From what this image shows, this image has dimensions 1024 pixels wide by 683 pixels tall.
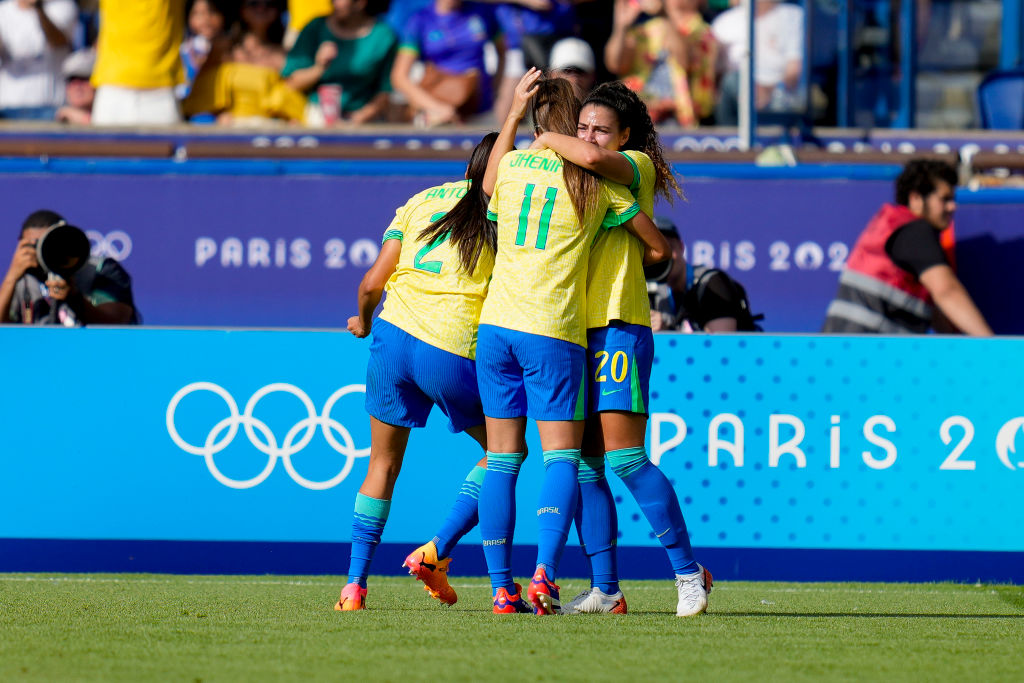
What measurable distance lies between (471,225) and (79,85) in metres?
6.96

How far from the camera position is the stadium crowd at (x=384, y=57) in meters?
11.0

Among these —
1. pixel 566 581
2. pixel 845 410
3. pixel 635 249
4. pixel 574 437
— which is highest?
pixel 635 249

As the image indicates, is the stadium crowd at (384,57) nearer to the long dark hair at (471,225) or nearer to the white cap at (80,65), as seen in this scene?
the white cap at (80,65)

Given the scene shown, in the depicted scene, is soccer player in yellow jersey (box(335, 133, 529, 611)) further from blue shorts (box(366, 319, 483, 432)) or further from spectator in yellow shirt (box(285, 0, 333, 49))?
spectator in yellow shirt (box(285, 0, 333, 49))

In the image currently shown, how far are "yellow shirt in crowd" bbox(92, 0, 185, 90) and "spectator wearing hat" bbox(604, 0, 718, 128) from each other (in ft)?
10.3

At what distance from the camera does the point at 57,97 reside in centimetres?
1164

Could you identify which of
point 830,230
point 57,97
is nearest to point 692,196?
point 830,230

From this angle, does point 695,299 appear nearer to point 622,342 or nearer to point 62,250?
point 622,342

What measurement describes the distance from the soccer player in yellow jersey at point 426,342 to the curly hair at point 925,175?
3852 millimetres

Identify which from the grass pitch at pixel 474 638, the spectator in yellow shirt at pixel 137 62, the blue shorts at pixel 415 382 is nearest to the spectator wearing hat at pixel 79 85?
the spectator in yellow shirt at pixel 137 62

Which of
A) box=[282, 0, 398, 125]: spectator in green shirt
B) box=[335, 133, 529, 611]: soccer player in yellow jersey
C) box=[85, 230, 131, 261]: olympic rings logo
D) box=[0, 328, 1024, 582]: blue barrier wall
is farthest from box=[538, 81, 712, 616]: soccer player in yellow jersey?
box=[282, 0, 398, 125]: spectator in green shirt

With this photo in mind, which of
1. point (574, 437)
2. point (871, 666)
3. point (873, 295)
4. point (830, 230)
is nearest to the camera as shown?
point (871, 666)

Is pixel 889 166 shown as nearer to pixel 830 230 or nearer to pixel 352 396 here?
pixel 830 230

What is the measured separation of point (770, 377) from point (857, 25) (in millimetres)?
5250
